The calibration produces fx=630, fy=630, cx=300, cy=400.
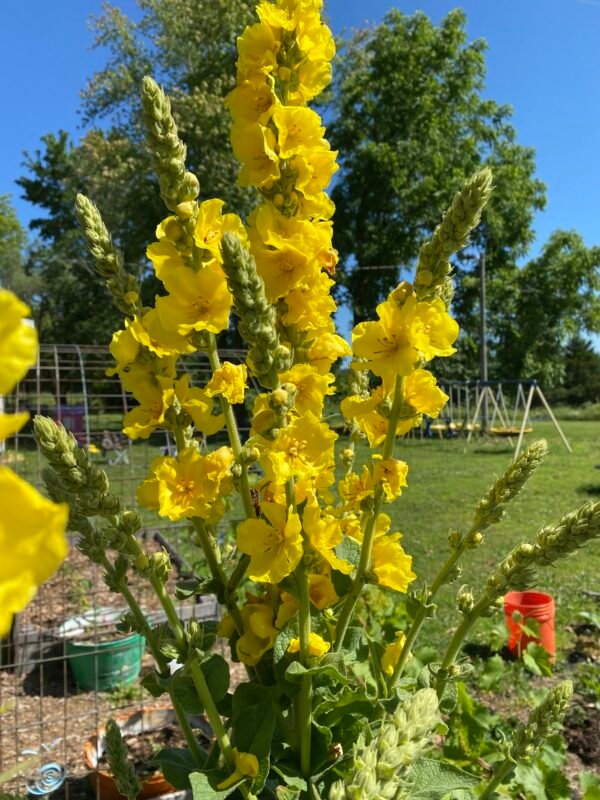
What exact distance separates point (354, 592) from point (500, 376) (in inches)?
839

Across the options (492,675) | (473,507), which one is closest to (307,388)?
(492,675)

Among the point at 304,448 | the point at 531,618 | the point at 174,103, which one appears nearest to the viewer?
the point at 304,448

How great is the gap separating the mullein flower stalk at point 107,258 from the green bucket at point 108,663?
3.16 metres

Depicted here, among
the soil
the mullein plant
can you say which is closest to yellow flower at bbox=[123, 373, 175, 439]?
the mullein plant

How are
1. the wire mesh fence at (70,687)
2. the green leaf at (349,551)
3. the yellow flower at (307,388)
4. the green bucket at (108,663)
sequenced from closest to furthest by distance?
the yellow flower at (307,388)
the green leaf at (349,551)
the wire mesh fence at (70,687)
the green bucket at (108,663)

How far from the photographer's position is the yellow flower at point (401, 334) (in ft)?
2.92

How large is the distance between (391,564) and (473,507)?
7115mm

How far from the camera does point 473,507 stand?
305 inches

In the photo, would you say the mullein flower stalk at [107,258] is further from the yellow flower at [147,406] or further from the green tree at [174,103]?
the green tree at [174,103]

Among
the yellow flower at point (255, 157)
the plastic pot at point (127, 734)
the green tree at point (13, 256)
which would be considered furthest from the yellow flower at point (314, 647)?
the green tree at point (13, 256)

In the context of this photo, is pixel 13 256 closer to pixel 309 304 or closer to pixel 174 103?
pixel 174 103

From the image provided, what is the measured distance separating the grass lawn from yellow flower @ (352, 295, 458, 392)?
81 cm

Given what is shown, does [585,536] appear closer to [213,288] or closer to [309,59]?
[213,288]

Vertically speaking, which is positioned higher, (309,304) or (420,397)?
(309,304)
